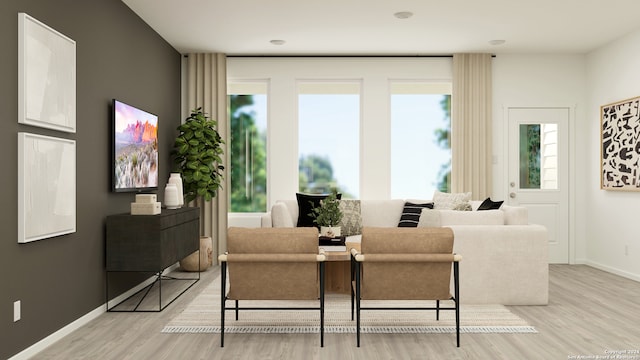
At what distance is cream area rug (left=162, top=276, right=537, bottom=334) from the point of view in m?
3.70

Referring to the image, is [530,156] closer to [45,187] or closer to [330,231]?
[330,231]

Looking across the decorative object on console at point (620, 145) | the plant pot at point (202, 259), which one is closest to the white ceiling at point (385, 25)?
the decorative object on console at point (620, 145)

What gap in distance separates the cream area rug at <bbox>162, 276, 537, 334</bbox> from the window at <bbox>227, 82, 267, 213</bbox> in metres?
2.68

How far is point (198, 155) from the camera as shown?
6230 mm

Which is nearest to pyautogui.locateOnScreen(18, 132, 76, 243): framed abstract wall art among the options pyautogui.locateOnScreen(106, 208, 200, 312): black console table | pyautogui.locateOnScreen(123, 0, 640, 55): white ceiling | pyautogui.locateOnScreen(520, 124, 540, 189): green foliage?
pyautogui.locateOnScreen(106, 208, 200, 312): black console table

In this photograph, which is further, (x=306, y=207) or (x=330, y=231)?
(x=306, y=207)

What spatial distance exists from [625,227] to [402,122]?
119 inches

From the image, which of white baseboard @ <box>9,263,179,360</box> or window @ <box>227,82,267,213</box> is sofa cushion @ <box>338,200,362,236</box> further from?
white baseboard @ <box>9,263,179,360</box>

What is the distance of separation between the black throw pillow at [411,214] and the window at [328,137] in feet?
3.33

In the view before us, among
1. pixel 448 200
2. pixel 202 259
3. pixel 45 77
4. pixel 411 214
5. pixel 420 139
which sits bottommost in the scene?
pixel 202 259

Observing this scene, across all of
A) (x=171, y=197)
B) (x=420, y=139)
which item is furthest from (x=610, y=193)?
(x=171, y=197)

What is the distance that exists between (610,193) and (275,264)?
4925 millimetres

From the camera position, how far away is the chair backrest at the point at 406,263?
3215mm

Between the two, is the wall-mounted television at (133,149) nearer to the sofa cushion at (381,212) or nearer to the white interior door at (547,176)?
the sofa cushion at (381,212)
